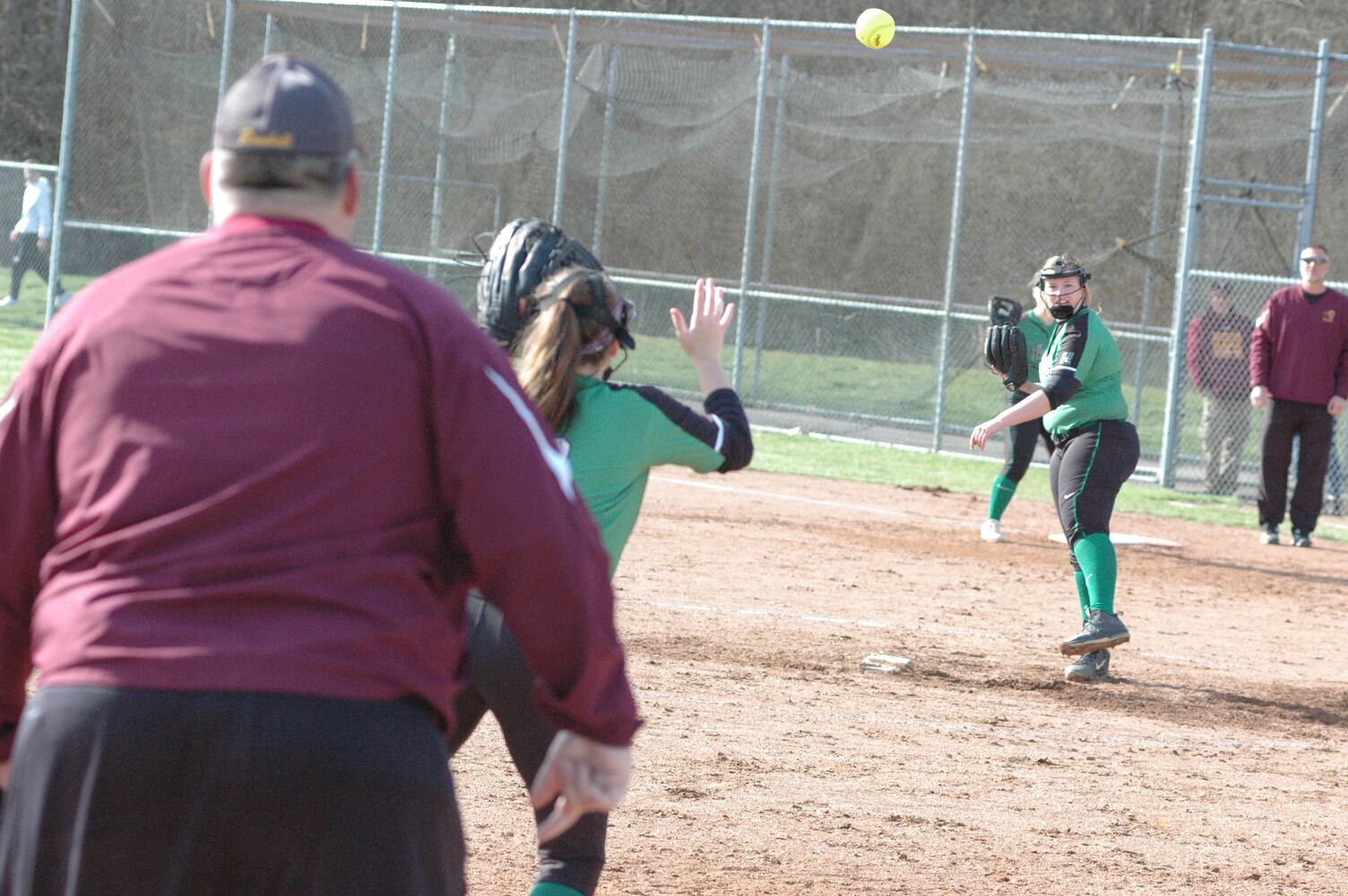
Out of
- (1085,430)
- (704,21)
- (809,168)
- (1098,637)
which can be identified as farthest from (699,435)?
(809,168)

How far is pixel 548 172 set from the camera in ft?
79.9

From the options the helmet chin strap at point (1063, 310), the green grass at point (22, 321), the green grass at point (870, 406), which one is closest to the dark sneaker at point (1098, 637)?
the helmet chin strap at point (1063, 310)

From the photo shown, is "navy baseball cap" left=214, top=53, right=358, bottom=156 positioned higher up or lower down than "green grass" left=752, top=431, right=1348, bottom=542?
higher up

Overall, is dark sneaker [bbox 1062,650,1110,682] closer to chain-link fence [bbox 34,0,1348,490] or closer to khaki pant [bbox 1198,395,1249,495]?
chain-link fence [bbox 34,0,1348,490]

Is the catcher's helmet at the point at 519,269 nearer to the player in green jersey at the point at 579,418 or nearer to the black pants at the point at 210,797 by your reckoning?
the player in green jersey at the point at 579,418

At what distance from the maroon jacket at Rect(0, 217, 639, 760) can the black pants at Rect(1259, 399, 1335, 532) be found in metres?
11.5

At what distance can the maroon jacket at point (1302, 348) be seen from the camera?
1261 cm

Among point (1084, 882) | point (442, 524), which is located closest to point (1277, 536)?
point (1084, 882)

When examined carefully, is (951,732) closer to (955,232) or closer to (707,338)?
(707,338)

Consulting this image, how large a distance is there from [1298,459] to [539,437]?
11724mm

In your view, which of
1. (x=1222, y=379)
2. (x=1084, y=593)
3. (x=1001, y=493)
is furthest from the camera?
(x=1222, y=379)

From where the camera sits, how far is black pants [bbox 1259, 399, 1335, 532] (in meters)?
12.8

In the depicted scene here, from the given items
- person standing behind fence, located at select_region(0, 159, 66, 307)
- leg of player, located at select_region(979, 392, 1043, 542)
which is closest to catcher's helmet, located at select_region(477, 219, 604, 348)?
leg of player, located at select_region(979, 392, 1043, 542)

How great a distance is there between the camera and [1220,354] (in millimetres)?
15180
